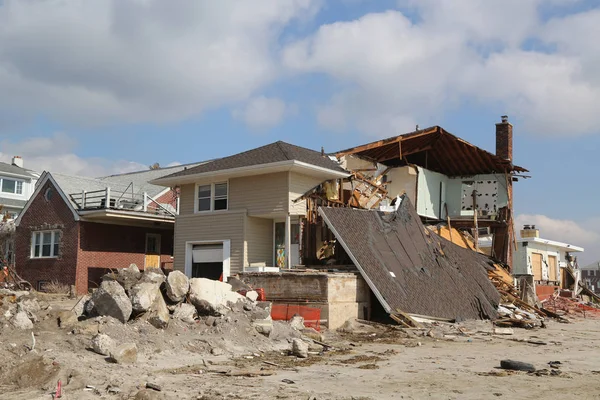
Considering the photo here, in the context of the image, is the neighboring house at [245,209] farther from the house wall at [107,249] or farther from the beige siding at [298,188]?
the house wall at [107,249]

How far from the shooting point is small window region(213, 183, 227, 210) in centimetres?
2544

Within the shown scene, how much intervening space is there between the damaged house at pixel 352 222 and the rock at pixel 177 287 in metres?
4.98

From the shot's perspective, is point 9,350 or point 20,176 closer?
point 9,350

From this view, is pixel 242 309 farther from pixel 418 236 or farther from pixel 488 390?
pixel 418 236

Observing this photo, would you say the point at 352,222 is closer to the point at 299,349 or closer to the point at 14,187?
the point at 299,349

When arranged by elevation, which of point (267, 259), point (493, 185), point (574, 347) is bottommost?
point (574, 347)

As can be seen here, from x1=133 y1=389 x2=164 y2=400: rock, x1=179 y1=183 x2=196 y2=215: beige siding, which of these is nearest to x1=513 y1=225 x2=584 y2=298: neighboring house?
x1=179 y1=183 x2=196 y2=215: beige siding

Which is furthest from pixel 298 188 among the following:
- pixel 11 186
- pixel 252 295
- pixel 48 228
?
pixel 11 186

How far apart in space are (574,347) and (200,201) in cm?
1585

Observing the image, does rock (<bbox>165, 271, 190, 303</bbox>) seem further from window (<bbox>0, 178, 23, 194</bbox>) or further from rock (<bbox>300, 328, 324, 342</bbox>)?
window (<bbox>0, 178, 23, 194</bbox>)

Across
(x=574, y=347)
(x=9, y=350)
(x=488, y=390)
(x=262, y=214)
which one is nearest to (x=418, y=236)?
(x=262, y=214)

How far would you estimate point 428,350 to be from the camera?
47.2 ft

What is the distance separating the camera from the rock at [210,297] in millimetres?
14469

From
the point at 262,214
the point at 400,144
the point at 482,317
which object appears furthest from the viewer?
the point at 400,144
